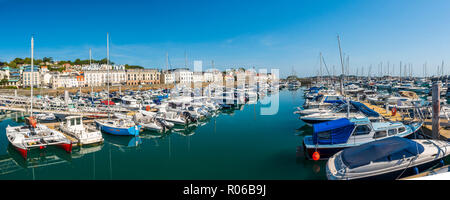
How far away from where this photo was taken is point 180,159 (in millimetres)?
13844

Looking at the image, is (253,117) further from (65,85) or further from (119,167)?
(65,85)

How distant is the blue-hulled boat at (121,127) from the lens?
18.5 metres

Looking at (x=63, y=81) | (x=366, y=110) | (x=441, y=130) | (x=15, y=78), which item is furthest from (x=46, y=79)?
(x=441, y=130)

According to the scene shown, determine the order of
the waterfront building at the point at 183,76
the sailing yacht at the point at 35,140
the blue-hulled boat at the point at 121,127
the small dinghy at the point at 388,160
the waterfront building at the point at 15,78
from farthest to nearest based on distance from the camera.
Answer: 1. the waterfront building at the point at 183,76
2. the waterfront building at the point at 15,78
3. the blue-hulled boat at the point at 121,127
4. the sailing yacht at the point at 35,140
5. the small dinghy at the point at 388,160

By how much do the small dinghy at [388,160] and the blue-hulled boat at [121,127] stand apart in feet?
47.2

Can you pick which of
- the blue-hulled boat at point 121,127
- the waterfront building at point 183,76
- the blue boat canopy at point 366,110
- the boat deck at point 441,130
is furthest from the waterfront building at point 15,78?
the boat deck at point 441,130

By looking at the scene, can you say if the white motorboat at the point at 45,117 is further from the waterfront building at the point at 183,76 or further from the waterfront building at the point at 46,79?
the waterfront building at the point at 46,79

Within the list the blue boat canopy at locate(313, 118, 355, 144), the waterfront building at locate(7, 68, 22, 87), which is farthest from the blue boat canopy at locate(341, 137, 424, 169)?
the waterfront building at locate(7, 68, 22, 87)

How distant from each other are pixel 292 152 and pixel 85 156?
40.1 feet

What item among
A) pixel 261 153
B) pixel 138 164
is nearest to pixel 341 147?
pixel 261 153

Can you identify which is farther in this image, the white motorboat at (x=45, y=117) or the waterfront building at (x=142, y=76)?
the waterfront building at (x=142, y=76)

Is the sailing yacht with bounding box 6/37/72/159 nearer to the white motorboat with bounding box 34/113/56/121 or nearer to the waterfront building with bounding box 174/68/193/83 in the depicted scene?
the white motorboat with bounding box 34/113/56/121

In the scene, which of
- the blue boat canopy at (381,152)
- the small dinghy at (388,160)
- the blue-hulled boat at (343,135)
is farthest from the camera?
the blue-hulled boat at (343,135)

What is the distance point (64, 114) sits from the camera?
2328 centimetres
